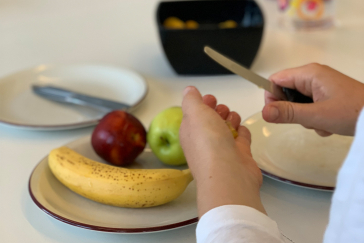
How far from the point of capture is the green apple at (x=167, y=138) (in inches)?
24.3

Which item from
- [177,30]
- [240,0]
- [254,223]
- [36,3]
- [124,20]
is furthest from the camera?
[36,3]

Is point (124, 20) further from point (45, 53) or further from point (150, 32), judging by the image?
point (45, 53)

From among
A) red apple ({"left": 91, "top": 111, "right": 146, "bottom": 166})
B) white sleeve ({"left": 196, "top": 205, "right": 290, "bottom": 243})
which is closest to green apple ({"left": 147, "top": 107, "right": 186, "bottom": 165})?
red apple ({"left": 91, "top": 111, "right": 146, "bottom": 166})

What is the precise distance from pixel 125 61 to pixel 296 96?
2.00 ft

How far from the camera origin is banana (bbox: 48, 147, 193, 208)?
52 centimetres

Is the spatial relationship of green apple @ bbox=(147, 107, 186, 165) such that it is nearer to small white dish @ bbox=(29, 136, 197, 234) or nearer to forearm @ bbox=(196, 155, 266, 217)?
small white dish @ bbox=(29, 136, 197, 234)

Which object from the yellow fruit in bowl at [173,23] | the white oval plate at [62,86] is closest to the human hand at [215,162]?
the white oval plate at [62,86]

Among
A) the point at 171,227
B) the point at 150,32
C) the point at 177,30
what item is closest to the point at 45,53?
the point at 150,32

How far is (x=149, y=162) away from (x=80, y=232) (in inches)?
7.2

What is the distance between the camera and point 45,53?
1173 mm

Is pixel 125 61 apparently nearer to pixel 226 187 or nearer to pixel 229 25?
pixel 229 25

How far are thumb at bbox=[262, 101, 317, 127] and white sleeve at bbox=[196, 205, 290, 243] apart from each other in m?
0.17

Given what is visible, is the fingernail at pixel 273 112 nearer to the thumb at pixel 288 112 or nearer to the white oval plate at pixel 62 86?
the thumb at pixel 288 112

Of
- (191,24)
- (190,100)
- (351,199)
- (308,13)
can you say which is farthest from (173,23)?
(351,199)
